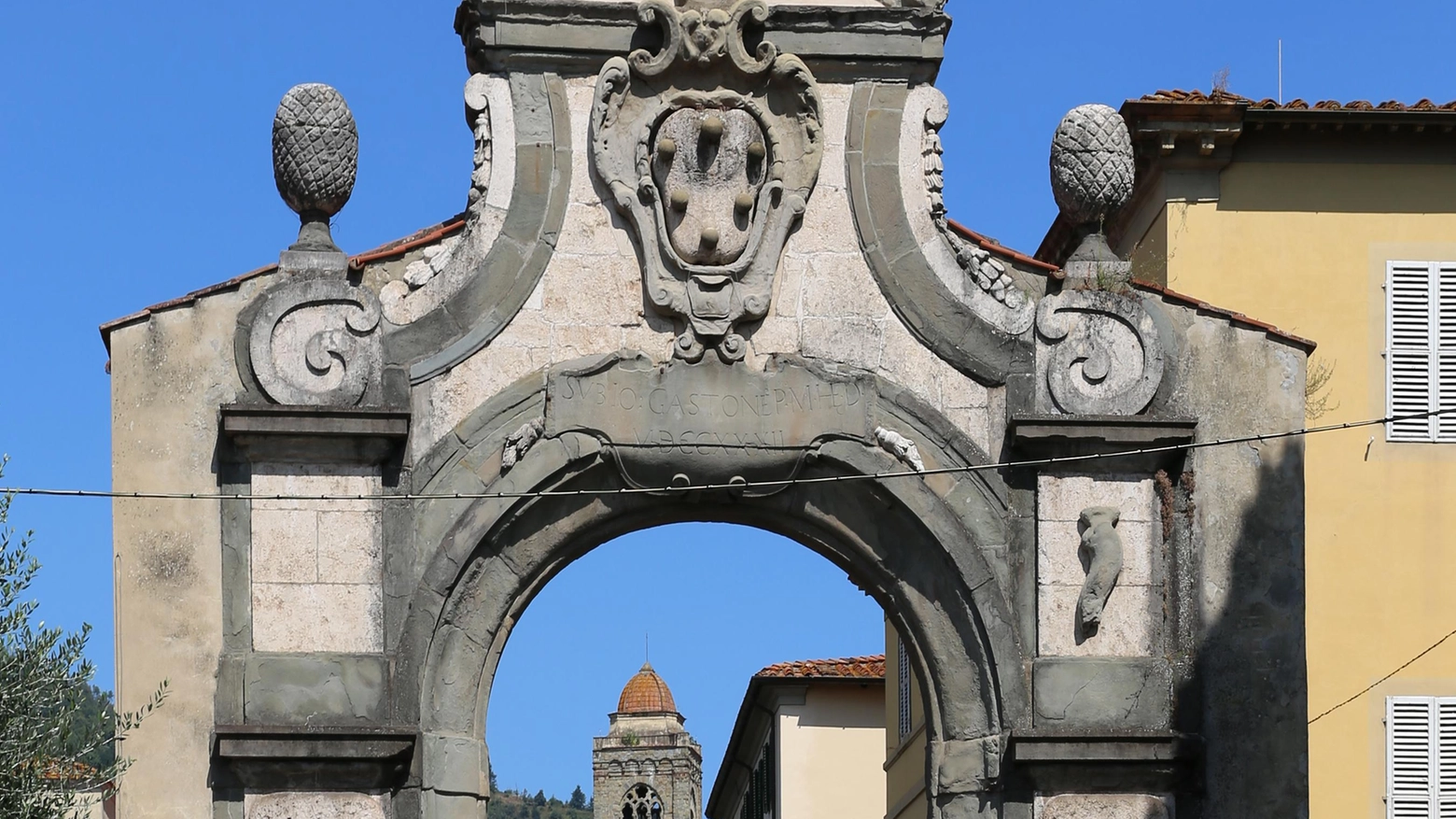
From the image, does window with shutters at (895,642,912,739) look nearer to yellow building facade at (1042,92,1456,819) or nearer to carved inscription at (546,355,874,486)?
yellow building facade at (1042,92,1456,819)

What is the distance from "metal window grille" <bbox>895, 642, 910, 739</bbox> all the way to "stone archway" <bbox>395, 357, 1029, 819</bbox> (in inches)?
362

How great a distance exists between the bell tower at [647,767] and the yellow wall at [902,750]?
47.3m

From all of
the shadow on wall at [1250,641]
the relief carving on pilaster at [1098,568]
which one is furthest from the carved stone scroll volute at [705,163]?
the shadow on wall at [1250,641]

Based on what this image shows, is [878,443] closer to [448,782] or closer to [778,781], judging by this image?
[448,782]

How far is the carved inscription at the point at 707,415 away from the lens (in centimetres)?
1655

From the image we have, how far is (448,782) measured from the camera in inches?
642

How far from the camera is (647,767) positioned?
76188mm

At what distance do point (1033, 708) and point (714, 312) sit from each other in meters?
3.09

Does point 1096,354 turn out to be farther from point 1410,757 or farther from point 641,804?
point 641,804

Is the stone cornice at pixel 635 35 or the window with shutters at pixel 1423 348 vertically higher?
the stone cornice at pixel 635 35

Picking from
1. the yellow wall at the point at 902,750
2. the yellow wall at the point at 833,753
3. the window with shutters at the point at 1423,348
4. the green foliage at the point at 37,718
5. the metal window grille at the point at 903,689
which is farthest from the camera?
the yellow wall at the point at 833,753

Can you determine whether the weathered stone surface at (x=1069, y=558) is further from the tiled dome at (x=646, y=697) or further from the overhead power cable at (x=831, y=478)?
the tiled dome at (x=646, y=697)

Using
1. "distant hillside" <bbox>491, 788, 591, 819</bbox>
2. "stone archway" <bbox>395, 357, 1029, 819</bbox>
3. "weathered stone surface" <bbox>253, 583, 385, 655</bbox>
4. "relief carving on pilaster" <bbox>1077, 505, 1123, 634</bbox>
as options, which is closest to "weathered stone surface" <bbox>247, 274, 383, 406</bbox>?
"stone archway" <bbox>395, 357, 1029, 819</bbox>

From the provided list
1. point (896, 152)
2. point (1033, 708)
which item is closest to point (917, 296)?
point (896, 152)
